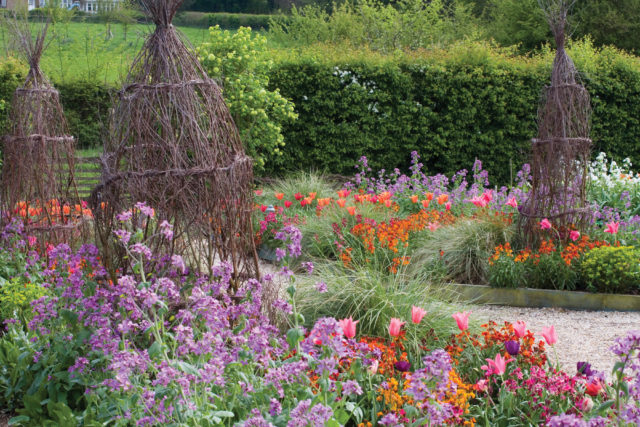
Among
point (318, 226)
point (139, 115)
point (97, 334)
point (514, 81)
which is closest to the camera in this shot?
point (97, 334)

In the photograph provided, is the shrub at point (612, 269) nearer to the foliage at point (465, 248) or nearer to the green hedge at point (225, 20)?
the foliage at point (465, 248)

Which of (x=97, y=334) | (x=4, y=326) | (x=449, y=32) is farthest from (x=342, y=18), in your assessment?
(x=97, y=334)

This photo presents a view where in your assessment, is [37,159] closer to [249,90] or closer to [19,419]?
[19,419]

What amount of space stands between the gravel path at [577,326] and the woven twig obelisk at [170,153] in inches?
75.3

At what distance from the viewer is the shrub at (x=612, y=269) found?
5016 mm

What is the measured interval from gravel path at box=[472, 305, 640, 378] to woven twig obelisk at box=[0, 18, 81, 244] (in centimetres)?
325

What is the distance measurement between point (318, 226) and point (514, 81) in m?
5.54

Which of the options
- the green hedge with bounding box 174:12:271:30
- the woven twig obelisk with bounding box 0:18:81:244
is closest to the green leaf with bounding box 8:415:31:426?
the woven twig obelisk with bounding box 0:18:81:244

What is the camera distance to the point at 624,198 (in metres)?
6.34

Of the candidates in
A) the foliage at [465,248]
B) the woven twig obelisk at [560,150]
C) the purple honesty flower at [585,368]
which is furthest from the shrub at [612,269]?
the purple honesty flower at [585,368]

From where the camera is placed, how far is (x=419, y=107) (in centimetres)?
1000

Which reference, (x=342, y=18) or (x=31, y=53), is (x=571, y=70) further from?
(x=342, y=18)

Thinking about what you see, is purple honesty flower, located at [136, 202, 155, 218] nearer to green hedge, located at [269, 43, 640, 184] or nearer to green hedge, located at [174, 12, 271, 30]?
green hedge, located at [269, 43, 640, 184]

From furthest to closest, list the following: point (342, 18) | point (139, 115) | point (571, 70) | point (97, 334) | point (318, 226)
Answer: point (342, 18)
point (318, 226)
point (571, 70)
point (139, 115)
point (97, 334)
